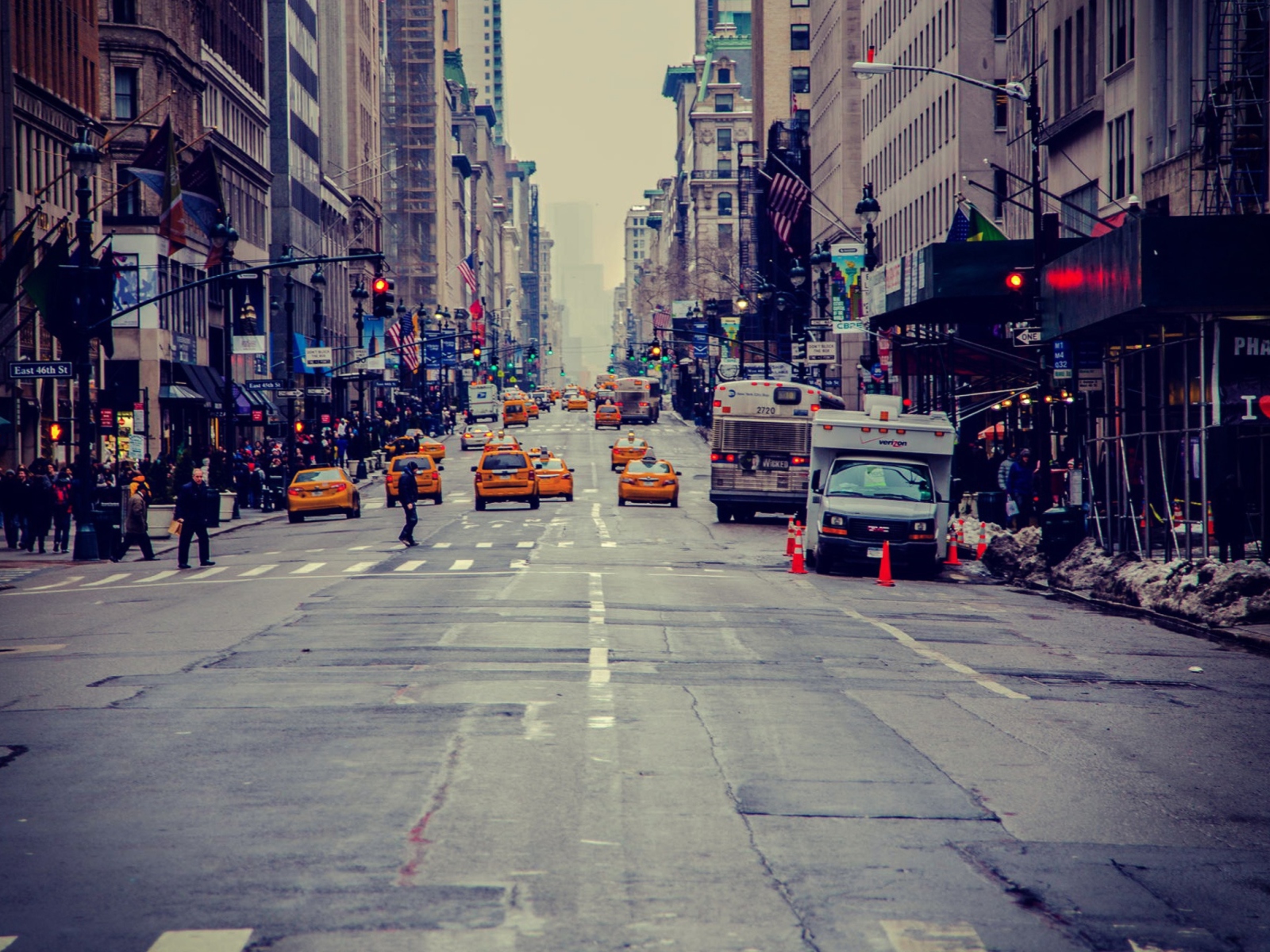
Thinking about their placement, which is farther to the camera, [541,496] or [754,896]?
[541,496]

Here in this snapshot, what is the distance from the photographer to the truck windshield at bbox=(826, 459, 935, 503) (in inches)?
1179

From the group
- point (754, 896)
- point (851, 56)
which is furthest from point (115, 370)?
point (754, 896)

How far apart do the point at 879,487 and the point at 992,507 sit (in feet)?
23.2

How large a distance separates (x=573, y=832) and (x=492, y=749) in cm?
244

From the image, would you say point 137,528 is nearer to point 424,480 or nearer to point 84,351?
point 84,351

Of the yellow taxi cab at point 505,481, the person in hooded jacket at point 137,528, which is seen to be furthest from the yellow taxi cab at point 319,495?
the person in hooded jacket at point 137,528

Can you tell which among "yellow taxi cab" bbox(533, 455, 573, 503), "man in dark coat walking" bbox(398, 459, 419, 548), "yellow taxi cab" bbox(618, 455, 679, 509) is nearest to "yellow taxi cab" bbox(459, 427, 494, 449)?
"yellow taxi cab" bbox(533, 455, 573, 503)

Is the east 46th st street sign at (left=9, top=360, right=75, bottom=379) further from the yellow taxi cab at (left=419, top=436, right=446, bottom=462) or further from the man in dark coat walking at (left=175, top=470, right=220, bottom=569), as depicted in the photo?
the yellow taxi cab at (left=419, top=436, right=446, bottom=462)

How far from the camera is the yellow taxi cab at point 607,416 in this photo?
119 metres

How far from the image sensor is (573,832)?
8852mm

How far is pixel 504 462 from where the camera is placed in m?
51.7

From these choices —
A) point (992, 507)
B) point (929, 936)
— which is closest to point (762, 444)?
point (992, 507)

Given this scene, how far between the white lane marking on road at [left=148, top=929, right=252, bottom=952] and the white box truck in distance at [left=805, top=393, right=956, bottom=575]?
22.8 m

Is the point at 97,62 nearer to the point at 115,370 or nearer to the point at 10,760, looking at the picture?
the point at 115,370
